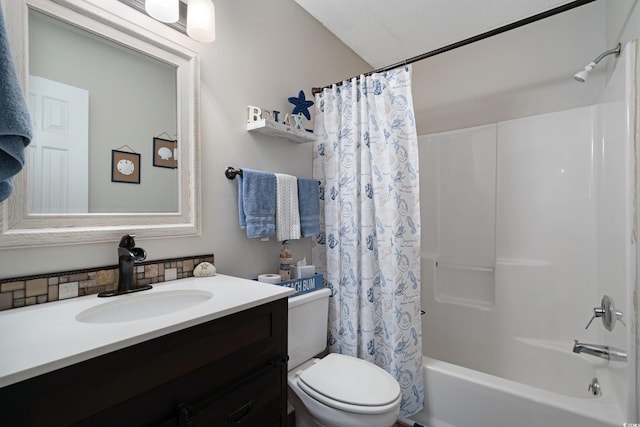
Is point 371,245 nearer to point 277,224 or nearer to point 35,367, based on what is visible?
point 277,224

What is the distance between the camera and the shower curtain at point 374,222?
1.57 meters

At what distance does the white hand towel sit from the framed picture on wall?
2.14 ft

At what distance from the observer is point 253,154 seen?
1627 mm

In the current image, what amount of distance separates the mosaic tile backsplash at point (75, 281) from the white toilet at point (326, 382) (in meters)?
0.56

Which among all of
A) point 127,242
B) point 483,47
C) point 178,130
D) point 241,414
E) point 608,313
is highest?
point 483,47

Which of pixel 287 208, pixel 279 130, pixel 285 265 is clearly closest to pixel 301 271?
pixel 285 265

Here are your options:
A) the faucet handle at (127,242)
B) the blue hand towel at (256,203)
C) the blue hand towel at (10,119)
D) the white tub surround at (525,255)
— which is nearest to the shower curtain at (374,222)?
the white tub surround at (525,255)

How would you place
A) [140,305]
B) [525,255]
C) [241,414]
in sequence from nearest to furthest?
[241,414]
[140,305]
[525,255]

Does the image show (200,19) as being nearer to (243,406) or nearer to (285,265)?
(285,265)

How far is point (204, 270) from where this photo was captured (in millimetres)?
1324

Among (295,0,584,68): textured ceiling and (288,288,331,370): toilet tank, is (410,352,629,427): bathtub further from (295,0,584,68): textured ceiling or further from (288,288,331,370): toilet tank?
(295,0,584,68): textured ceiling

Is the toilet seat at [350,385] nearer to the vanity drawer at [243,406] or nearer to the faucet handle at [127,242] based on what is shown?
the vanity drawer at [243,406]

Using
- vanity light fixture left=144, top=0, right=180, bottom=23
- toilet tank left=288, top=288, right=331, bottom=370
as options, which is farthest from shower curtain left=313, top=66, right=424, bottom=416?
vanity light fixture left=144, top=0, right=180, bottom=23

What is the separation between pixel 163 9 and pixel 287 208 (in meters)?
1.01
